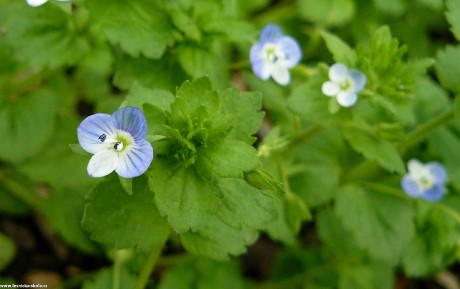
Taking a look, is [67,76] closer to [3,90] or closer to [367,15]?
[3,90]

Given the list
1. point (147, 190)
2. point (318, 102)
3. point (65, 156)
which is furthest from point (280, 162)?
point (65, 156)

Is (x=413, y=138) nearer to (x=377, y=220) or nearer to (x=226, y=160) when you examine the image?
(x=377, y=220)

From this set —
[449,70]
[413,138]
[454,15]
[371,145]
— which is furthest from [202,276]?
[454,15]

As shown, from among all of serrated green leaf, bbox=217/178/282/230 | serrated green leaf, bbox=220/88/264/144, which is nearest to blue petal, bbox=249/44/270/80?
serrated green leaf, bbox=220/88/264/144

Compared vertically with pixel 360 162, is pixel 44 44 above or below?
above

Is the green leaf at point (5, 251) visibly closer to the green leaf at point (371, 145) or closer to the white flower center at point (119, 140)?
the white flower center at point (119, 140)

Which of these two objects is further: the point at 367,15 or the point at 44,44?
the point at 367,15

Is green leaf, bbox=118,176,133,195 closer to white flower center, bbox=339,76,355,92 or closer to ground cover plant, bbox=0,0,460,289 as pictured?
ground cover plant, bbox=0,0,460,289
